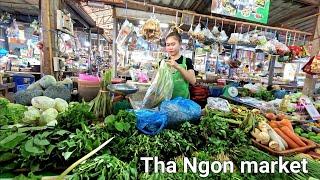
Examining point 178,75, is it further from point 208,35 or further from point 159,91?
point 208,35

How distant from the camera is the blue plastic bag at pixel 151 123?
1709 millimetres

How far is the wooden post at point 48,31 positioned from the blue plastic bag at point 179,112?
Answer: 2.30 m

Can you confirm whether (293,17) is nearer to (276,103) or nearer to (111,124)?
(276,103)

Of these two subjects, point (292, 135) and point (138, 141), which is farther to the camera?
point (292, 135)

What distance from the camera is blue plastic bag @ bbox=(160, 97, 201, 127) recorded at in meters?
1.85

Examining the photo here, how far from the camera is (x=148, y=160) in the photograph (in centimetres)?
147

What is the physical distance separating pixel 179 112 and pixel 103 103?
78cm

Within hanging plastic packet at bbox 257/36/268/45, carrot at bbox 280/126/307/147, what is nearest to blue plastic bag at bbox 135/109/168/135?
carrot at bbox 280/126/307/147

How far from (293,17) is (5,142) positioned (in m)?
7.41

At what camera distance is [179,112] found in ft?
6.10

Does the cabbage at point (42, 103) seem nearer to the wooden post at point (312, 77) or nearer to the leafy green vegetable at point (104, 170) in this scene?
the leafy green vegetable at point (104, 170)

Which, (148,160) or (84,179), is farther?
(148,160)

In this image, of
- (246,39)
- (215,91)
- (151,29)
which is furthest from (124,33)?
(215,91)

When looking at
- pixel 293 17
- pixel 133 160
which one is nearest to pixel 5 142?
pixel 133 160
